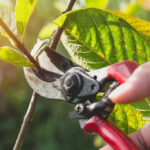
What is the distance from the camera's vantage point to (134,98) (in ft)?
2.19

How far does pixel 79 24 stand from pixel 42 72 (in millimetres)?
247

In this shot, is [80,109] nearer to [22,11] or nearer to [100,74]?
[100,74]

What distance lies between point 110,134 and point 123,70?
0.21m

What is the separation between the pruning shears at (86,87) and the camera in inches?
34.5

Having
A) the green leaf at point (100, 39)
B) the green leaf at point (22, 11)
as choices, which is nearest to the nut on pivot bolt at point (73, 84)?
the green leaf at point (100, 39)

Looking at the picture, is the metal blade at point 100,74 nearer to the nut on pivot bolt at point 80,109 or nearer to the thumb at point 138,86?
the nut on pivot bolt at point 80,109

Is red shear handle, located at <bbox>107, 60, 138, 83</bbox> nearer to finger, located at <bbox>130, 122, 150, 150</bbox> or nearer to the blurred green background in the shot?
finger, located at <bbox>130, 122, 150, 150</bbox>

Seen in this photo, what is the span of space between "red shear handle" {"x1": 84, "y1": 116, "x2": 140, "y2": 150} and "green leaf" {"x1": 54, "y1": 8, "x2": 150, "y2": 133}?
8.6 inches

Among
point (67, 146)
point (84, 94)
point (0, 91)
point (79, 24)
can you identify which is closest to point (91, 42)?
point (79, 24)

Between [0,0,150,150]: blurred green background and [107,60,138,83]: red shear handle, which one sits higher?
[107,60,138,83]: red shear handle

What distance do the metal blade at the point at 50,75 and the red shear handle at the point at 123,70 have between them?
264 mm

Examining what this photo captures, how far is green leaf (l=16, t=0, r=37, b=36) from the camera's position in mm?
935

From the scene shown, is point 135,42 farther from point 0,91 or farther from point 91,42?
point 0,91

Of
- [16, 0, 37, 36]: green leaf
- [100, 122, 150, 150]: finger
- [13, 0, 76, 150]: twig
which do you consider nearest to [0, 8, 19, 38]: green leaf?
[16, 0, 37, 36]: green leaf
